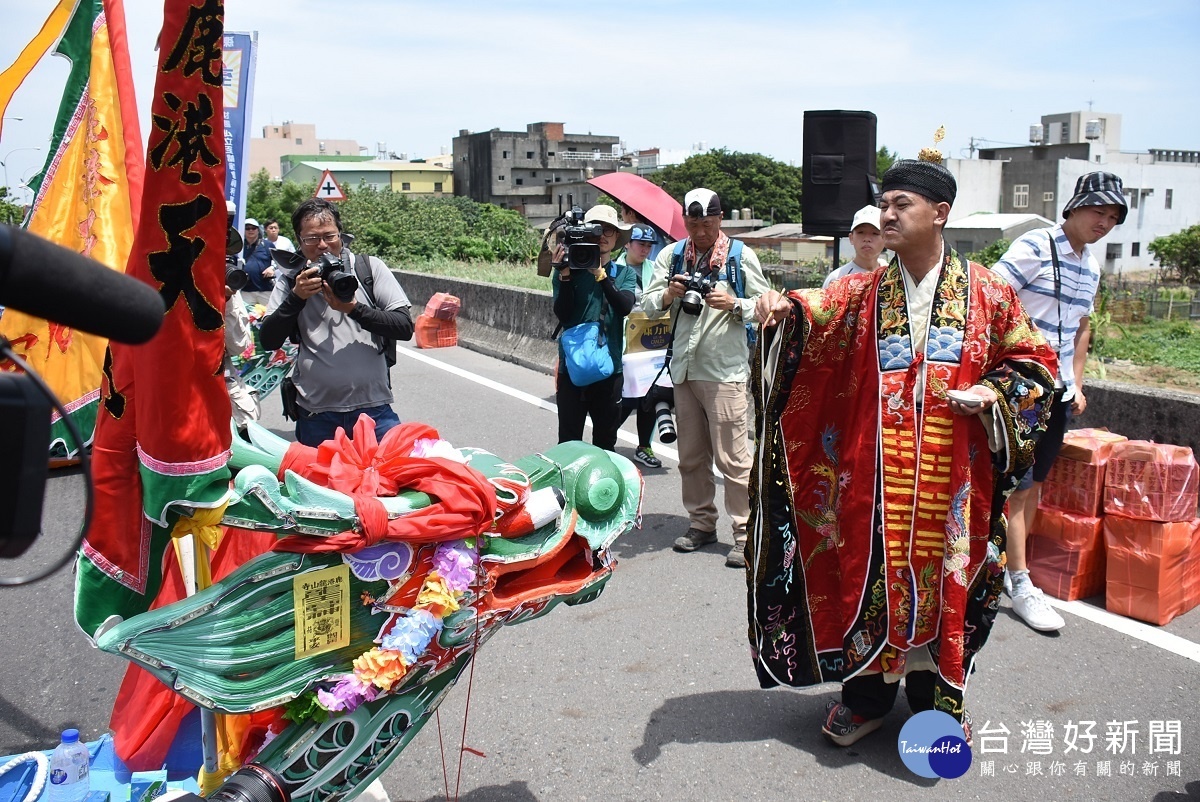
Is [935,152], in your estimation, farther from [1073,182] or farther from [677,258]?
[1073,182]

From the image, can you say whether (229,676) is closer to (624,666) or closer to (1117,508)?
(624,666)

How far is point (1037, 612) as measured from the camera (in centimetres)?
441

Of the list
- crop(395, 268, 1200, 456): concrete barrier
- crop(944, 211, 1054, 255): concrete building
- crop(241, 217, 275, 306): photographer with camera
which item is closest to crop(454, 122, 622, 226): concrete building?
crop(944, 211, 1054, 255): concrete building

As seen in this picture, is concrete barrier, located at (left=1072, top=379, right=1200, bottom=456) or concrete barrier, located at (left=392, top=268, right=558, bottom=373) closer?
concrete barrier, located at (left=1072, top=379, right=1200, bottom=456)

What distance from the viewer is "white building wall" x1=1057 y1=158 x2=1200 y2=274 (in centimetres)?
6139

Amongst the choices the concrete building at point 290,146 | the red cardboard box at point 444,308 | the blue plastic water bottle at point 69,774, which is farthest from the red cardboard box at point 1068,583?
the concrete building at point 290,146

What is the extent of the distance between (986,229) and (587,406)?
51784 mm

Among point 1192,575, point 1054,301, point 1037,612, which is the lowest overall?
point 1037,612

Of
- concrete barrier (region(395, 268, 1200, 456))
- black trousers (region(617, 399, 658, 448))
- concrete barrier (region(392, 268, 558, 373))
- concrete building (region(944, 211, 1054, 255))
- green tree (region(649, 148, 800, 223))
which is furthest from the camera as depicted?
green tree (region(649, 148, 800, 223))

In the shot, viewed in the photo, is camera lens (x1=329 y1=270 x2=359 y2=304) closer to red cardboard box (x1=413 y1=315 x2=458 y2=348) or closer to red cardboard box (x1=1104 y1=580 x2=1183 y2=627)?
red cardboard box (x1=1104 y1=580 x2=1183 y2=627)

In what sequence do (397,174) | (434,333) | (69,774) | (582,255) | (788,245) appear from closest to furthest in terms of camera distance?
(69,774) < (582,255) < (434,333) < (788,245) < (397,174)

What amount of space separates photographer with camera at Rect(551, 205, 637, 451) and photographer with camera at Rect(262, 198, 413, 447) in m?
1.33

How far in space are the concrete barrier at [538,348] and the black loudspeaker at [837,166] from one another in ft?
5.96

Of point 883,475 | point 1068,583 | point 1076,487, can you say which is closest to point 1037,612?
point 1068,583
